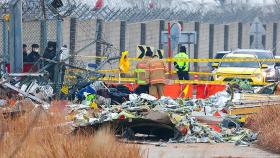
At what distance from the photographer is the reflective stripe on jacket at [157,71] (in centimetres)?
2438

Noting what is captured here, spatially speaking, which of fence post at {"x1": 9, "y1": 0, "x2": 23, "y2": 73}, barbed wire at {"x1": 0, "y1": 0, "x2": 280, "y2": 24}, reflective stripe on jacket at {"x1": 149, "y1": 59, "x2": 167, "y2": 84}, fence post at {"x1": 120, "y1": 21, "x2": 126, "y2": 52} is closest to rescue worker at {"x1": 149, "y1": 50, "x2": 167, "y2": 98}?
reflective stripe on jacket at {"x1": 149, "y1": 59, "x2": 167, "y2": 84}

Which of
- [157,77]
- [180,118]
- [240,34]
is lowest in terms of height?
[180,118]

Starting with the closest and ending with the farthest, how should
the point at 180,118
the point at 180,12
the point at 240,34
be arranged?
1. the point at 180,118
2. the point at 180,12
3. the point at 240,34

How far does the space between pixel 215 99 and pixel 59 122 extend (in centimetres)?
811

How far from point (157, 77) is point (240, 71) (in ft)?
32.0

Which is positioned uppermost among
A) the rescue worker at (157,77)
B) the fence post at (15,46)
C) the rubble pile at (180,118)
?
the fence post at (15,46)

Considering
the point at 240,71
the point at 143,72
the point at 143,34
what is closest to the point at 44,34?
the point at 143,72

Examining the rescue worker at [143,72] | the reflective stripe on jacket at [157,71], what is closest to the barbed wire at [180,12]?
the rescue worker at [143,72]

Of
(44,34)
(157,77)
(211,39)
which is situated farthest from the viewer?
(211,39)

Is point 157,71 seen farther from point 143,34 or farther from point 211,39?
point 211,39

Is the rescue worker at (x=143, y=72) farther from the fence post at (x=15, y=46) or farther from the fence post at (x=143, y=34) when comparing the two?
the fence post at (x=143, y=34)

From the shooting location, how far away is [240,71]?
33781mm

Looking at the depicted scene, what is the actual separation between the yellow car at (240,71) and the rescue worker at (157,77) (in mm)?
8483

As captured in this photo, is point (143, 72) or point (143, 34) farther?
point (143, 34)
